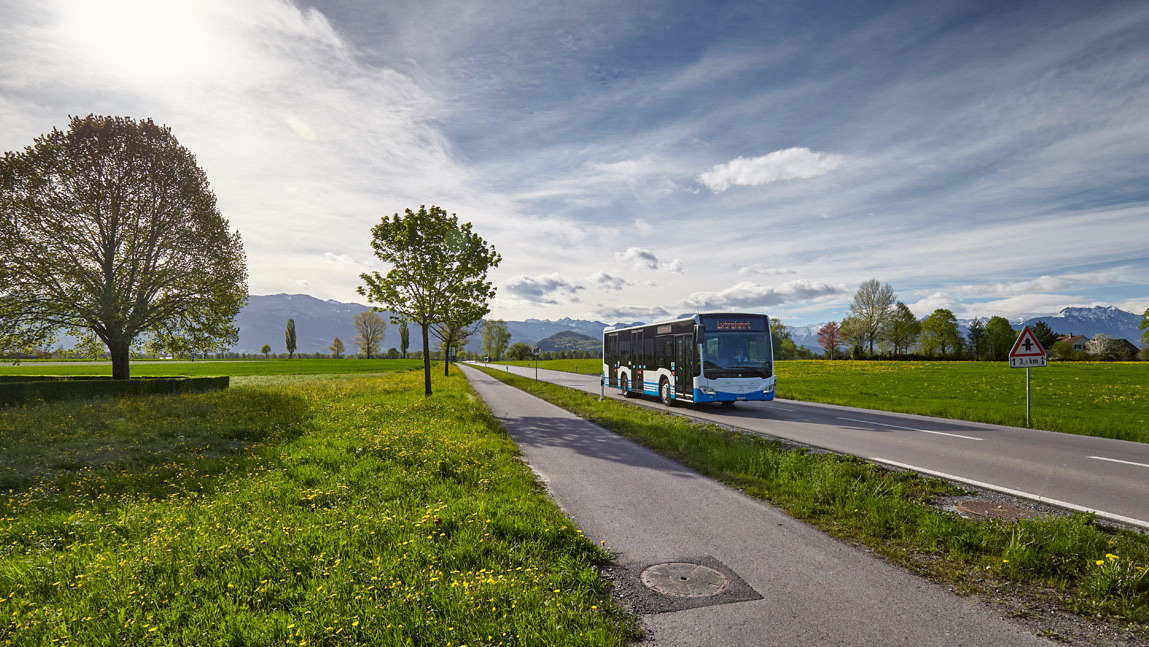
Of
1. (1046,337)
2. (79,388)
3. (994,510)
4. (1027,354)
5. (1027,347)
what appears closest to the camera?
(994,510)

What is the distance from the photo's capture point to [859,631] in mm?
3758

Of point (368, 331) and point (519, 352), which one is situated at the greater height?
point (368, 331)

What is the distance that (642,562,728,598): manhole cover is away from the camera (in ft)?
14.5

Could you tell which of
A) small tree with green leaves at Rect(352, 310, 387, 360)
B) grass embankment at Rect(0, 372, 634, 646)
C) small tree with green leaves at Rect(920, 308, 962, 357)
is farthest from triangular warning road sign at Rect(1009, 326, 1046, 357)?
small tree with green leaves at Rect(352, 310, 387, 360)

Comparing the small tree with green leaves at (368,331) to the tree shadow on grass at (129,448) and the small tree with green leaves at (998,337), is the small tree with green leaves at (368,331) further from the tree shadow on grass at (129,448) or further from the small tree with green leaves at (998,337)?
the small tree with green leaves at (998,337)

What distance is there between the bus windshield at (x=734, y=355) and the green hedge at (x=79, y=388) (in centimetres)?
2566

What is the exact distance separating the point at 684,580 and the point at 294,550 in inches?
158

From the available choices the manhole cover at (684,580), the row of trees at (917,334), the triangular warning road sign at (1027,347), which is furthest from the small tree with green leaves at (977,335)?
the manhole cover at (684,580)

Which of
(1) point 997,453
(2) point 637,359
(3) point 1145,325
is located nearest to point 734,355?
(2) point 637,359

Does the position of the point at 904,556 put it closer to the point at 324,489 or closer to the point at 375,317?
the point at 324,489

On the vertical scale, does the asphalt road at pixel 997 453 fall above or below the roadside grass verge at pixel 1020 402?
above

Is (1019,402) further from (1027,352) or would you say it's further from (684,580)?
(684,580)

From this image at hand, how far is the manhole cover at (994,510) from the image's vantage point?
19.8 ft

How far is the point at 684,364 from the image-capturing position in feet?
60.3
